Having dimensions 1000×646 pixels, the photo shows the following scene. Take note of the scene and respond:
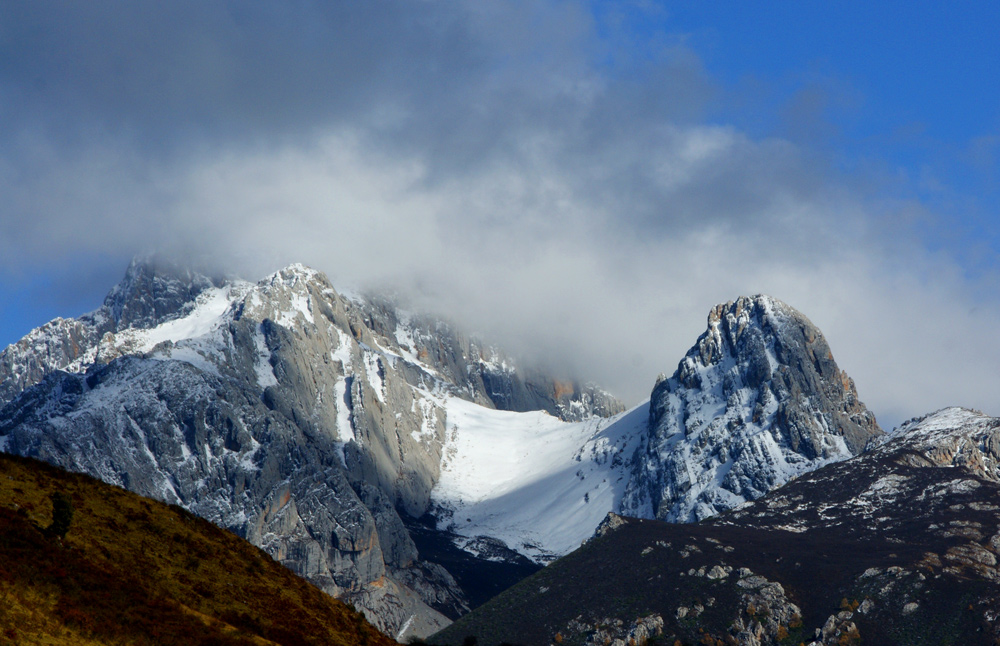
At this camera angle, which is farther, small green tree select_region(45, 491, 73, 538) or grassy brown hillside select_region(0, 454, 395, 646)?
small green tree select_region(45, 491, 73, 538)

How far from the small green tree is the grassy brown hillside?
0.13m

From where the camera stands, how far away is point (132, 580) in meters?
73.0

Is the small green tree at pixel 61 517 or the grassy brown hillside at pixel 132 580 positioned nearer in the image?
the grassy brown hillside at pixel 132 580

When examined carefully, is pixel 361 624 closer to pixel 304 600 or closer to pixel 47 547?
pixel 304 600

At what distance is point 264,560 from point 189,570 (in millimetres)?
13404

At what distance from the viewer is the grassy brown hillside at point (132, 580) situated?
205 ft

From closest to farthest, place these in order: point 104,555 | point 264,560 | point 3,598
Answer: point 3,598 → point 104,555 → point 264,560

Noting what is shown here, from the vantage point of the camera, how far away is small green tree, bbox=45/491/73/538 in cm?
7262

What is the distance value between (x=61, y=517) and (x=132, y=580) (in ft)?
20.9

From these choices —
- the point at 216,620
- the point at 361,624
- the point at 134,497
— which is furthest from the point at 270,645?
the point at 134,497

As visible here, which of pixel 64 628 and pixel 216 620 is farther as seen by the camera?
pixel 216 620

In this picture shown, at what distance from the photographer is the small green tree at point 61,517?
7262 centimetres

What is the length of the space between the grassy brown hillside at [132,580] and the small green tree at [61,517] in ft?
0.44

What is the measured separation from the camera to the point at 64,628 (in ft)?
198
